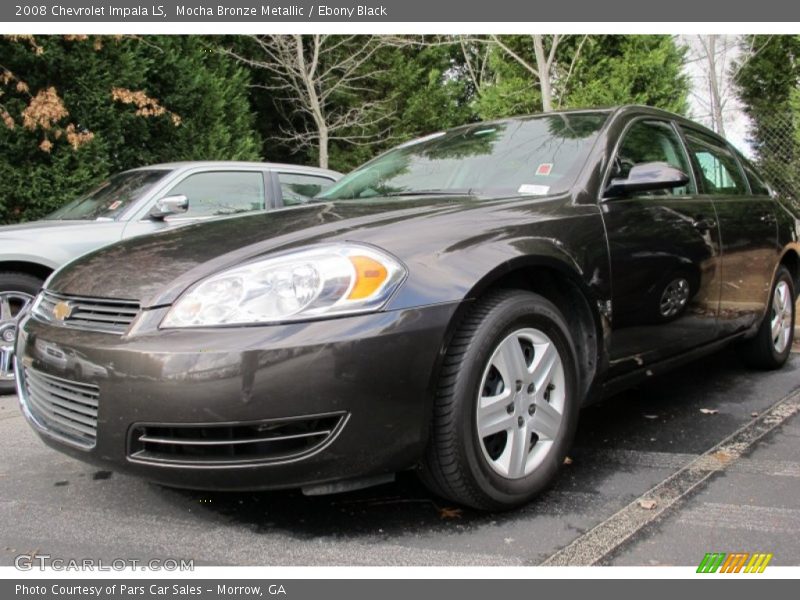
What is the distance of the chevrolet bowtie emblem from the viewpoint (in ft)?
7.84

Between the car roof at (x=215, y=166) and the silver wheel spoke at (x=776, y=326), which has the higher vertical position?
the car roof at (x=215, y=166)

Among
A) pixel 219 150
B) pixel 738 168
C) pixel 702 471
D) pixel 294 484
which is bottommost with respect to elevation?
pixel 702 471

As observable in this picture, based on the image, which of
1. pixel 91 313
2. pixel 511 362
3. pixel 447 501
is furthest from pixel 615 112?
pixel 91 313

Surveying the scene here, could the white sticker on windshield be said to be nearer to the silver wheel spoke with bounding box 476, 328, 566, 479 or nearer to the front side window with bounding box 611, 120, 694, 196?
the front side window with bounding box 611, 120, 694, 196

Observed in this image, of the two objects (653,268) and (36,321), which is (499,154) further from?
(36,321)

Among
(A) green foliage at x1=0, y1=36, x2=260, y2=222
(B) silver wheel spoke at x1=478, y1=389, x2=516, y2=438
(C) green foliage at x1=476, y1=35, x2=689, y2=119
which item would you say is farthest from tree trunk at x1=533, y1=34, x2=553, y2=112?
(B) silver wheel spoke at x1=478, y1=389, x2=516, y2=438

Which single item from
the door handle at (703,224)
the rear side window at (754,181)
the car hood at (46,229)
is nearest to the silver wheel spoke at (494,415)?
the door handle at (703,224)

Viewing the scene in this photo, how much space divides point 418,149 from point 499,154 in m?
0.58

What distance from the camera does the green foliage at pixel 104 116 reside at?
8201mm

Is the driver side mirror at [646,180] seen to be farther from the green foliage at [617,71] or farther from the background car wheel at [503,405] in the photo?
the green foliage at [617,71]

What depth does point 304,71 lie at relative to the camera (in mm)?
14297

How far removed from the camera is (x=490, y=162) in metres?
3.22

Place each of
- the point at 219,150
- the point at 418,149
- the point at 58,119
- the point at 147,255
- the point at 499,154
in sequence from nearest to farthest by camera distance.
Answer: the point at 147,255 < the point at 499,154 < the point at 418,149 < the point at 58,119 < the point at 219,150

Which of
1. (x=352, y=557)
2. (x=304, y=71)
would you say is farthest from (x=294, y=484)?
(x=304, y=71)
